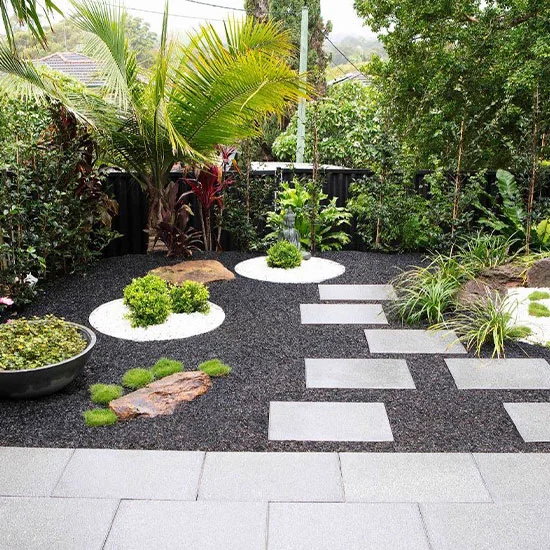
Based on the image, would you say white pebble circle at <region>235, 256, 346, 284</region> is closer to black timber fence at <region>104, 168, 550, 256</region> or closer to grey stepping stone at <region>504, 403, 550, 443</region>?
black timber fence at <region>104, 168, 550, 256</region>

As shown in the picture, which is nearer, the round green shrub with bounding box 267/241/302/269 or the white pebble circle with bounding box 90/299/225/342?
the white pebble circle with bounding box 90/299/225/342

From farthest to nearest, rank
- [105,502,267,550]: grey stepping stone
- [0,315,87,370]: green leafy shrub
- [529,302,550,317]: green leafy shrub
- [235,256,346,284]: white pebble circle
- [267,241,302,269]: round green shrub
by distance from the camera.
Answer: [267,241,302,269]: round green shrub, [235,256,346,284]: white pebble circle, [529,302,550,317]: green leafy shrub, [0,315,87,370]: green leafy shrub, [105,502,267,550]: grey stepping stone

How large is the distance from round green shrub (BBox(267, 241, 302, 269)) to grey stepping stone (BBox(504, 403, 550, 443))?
315 cm

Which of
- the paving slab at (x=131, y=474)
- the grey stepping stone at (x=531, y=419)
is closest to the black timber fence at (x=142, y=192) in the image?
the grey stepping stone at (x=531, y=419)

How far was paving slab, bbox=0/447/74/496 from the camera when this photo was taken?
2.85 meters

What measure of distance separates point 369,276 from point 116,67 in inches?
122

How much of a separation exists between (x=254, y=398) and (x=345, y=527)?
1254mm

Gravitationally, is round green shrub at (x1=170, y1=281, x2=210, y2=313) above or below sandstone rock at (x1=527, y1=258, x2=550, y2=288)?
below

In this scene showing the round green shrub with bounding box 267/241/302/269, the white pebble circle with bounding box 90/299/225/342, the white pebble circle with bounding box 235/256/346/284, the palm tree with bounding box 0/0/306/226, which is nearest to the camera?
the white pebble circle with bounding box 90/299/225/342

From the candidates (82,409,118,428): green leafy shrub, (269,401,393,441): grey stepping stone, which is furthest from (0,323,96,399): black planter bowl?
(269,401,393,441): grey stepping stone

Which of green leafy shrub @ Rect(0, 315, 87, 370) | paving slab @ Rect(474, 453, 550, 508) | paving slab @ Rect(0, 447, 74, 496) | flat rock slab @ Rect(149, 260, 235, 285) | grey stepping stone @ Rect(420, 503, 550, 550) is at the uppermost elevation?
green leafy shrub @ Rect(0, 315, 87, 370)

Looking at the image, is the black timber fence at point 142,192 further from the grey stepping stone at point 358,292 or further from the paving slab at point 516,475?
the paving slab at point 516,475

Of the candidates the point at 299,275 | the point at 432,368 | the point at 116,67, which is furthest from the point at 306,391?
the point at 116,67

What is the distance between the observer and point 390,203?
7.20 meters
